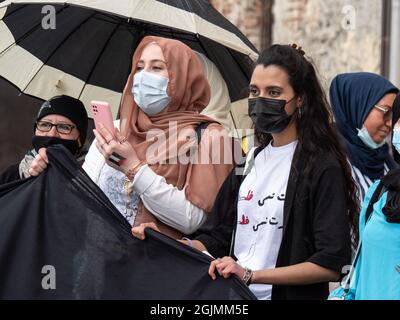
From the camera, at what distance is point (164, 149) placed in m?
4.12

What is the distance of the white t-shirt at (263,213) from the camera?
146 inches

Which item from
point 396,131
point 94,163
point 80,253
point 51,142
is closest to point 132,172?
point 94,163

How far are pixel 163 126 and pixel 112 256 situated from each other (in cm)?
75

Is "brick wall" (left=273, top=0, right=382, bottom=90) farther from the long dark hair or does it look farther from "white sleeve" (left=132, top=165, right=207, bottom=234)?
"white sleeve" (left=132, top=165, right=207, bottom=234)

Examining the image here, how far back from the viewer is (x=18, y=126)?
11.5m

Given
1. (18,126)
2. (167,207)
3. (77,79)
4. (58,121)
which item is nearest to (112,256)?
(167,207)

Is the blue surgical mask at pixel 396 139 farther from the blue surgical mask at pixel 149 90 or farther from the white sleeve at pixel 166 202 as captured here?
the blue surgical mask at pixel 149 90

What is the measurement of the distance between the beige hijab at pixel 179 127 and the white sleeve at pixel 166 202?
41mm

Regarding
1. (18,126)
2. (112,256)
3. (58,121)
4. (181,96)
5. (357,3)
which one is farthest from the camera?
(18,126)

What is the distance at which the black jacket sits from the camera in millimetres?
3576

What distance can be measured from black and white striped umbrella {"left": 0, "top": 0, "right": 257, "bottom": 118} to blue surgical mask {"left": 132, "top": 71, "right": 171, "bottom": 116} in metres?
0.80

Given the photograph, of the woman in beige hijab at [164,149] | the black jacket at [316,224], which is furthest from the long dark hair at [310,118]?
the woman in beige hijab at [164,149]

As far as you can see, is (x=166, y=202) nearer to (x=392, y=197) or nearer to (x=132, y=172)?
(x=132, y=172)

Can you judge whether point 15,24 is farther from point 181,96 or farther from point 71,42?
point 181,96
